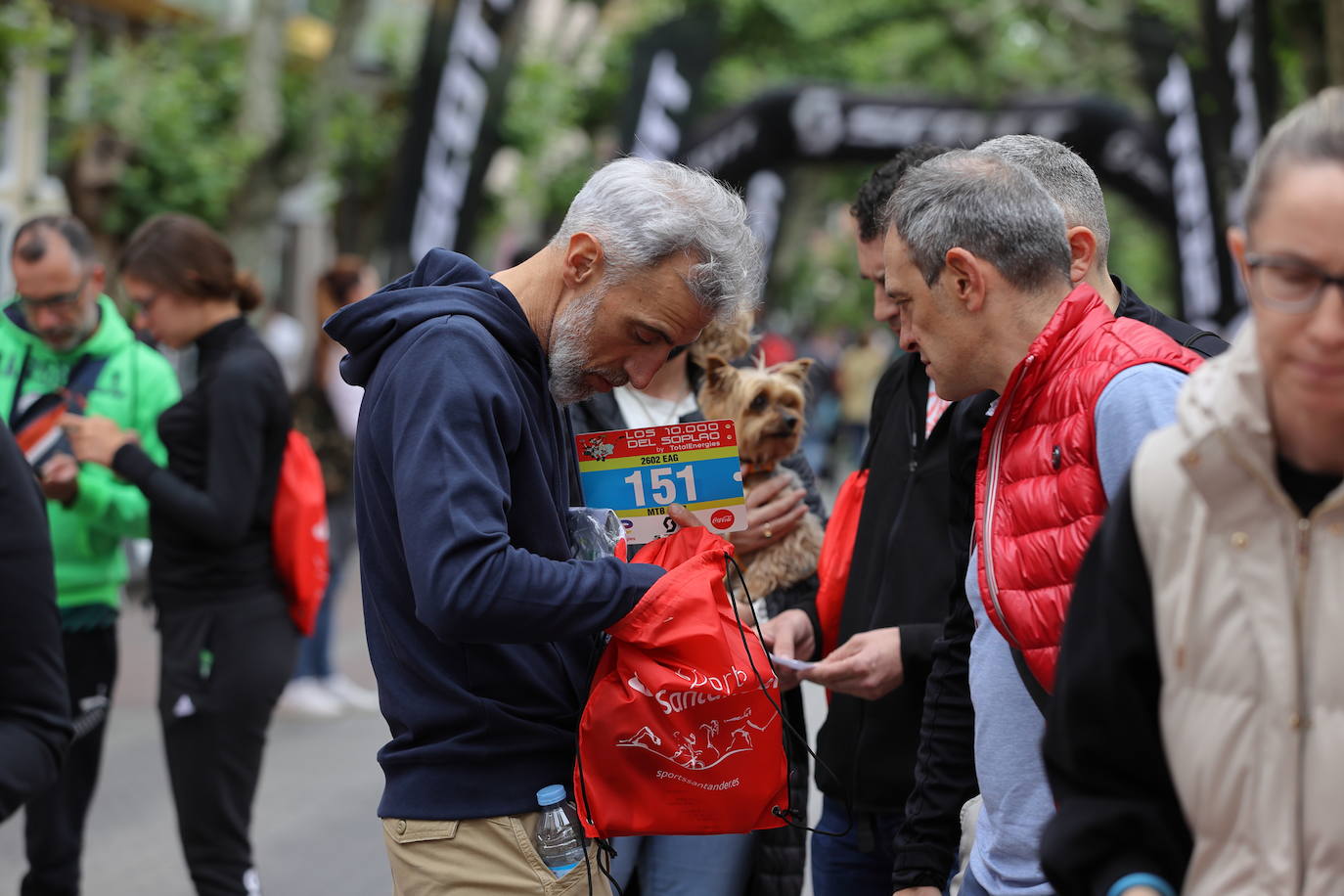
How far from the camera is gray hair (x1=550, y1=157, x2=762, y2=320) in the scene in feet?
8.07

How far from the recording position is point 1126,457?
1.98 meters

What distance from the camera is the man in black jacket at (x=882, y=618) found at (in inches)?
→ 115

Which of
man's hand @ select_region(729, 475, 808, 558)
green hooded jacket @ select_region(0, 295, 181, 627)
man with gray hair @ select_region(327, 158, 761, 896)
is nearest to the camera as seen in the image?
A: man with gray hair @ select_region(327, 158, 761, 896)

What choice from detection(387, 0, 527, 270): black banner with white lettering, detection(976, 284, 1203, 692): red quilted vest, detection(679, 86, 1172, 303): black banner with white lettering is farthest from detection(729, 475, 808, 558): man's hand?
detection(679, 86, 1172, 303): black banner with white lettering

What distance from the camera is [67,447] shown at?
432 centimetres

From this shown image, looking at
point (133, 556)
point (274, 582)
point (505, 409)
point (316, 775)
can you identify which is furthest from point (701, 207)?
point (133, 556)

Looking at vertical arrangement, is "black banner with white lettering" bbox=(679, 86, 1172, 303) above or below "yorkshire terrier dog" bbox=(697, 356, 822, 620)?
above

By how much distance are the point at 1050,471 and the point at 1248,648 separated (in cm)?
64

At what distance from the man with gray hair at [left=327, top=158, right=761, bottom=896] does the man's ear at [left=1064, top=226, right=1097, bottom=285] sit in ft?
1.85

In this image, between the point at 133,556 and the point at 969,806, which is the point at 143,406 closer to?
the point at 969,806

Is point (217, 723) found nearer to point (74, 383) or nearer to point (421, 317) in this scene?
point (74, 383)

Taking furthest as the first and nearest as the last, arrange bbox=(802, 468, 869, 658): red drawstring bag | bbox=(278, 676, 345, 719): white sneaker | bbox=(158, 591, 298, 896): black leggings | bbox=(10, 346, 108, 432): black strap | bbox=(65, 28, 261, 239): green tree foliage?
bbox=(65, 28, 261, 239): green tree foliage < bbox=(278, 676, 345, 719): white sneaker < bbox=(10, 346, 108, 432): black strap < bbox=(158, 591, 298, 896): black leggings < bbox=(802, 468, 869, 658): red drawstring bag

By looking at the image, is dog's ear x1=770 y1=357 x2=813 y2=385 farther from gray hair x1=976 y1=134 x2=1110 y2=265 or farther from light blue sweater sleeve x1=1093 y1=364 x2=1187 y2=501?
light blue sweater sleeve x1=1093 y1=364 x2=1187 y2=501

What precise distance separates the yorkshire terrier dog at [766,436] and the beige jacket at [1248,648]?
2115 mm
